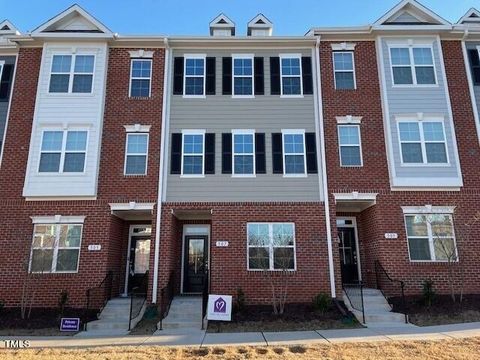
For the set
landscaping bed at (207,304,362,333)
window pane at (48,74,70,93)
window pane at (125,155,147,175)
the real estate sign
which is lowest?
landscaping bed at (207,304,362,333)

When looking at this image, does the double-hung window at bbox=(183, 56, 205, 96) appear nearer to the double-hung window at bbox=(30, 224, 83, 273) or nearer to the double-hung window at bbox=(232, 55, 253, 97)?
the double-hung window at bbox=(232, 55, 253, 97)

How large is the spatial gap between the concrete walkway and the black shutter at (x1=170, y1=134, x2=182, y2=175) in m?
5.77

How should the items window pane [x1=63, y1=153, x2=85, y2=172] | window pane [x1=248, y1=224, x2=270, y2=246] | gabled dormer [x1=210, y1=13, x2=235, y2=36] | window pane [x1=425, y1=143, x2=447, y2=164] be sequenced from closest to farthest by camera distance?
window pane [x1=248, y1=224, x2=270, y2=246]
window pane [x1=63, y1=153, x2=85, y2=172]
window pane [x1=425, y1=143, x2=447, y2=164]
gabled dormer [x1=210, y1=13, x2=235, y2=36]

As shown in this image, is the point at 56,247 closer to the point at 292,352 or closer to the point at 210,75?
the point at 210,75

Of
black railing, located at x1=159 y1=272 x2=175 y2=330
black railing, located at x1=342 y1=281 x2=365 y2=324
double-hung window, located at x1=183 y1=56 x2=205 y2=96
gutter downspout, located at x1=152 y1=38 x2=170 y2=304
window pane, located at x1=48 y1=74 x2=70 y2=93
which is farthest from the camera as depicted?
double-hung window, located at x1=183 y1=56 x2=205 y2=96

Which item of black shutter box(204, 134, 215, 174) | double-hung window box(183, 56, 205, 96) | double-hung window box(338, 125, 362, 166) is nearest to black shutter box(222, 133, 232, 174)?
black shutter box(204, 134, 215, 174)

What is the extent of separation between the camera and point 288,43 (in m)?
14.8

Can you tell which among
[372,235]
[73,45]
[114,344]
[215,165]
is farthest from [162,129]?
[372,235]

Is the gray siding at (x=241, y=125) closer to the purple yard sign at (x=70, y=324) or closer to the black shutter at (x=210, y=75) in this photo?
the black shutter at (x=210, y=75)

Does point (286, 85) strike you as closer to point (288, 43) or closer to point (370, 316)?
point (288, 43)

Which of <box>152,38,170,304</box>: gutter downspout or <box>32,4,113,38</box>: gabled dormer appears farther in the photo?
<box>32,4,113,38</box>: gabled dormer

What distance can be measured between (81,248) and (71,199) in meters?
1.78

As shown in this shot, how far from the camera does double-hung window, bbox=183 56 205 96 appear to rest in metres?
14.5

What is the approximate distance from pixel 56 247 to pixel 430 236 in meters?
13.1
